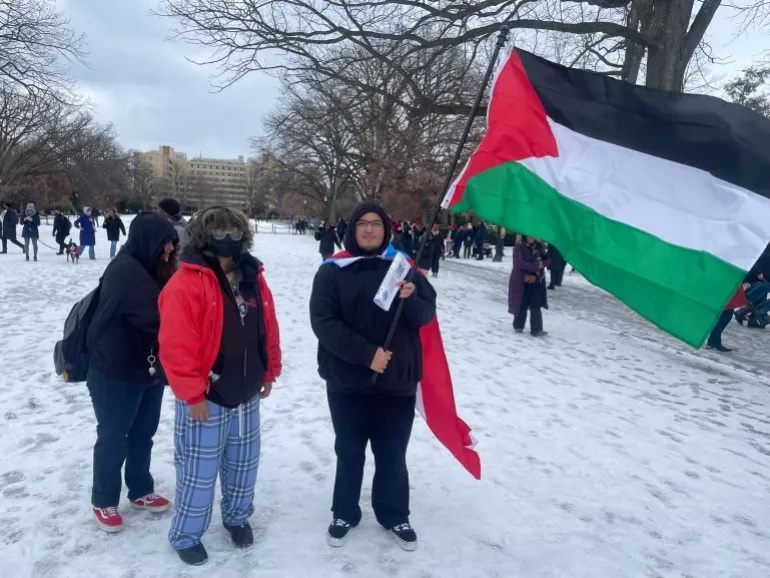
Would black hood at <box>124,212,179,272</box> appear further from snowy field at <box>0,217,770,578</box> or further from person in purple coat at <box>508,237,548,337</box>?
person in purple coat at <box>508,237,548,337</box>

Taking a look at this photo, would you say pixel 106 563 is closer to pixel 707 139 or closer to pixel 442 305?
pixel 707 139

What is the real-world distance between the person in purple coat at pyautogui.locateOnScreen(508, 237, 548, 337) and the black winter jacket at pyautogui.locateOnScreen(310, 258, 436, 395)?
21.6 ft

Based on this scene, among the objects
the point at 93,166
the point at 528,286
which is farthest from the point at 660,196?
the point at 93,166

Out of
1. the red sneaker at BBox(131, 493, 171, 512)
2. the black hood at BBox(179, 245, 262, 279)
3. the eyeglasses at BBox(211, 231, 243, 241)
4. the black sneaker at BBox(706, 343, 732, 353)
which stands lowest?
the red sneaker at BBox(131, 493, 171, 512)

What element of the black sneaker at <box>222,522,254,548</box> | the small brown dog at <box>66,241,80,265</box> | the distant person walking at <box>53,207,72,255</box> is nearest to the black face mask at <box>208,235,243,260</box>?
the black sneaker at <box>222,522,254,548</box>

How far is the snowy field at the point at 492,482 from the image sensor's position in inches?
126

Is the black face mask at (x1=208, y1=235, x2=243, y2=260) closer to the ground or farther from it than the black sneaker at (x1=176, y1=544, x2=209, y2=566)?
farther from it

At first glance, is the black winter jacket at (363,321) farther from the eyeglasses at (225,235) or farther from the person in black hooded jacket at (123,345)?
the person in black hooded jacket at (123,345)

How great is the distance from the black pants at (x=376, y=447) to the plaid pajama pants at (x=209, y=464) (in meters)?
0.49

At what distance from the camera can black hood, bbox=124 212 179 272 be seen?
10.4 ft

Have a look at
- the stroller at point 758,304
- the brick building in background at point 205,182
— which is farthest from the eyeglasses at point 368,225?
the brick building in background at point 205,182

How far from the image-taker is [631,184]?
339 centimetres

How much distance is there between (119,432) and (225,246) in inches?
48.7

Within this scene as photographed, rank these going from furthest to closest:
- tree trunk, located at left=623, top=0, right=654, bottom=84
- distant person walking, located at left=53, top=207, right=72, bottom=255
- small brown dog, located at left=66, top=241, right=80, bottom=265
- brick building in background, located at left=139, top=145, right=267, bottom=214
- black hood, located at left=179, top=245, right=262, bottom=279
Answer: brick building in background, located at left=139, top=145, right=267, bottom=214 < distant person walking, located at left=53, top=207, right=72, bottom=255 < small brown dog, located at left=66, top=241, right=80, bottom=265 < tree trunk, located at left=623, top=0, right=654, bottom=84 < black hood, located at left=179, top=245, right=262, bottom=279
